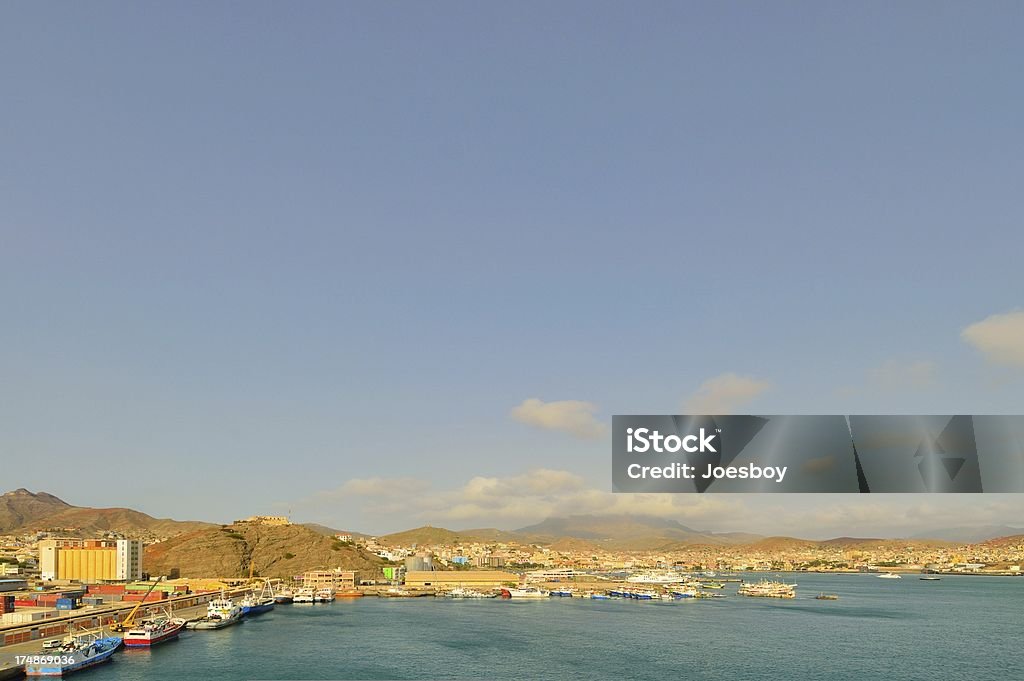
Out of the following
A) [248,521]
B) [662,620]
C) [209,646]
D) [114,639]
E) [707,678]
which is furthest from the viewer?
[248,521]

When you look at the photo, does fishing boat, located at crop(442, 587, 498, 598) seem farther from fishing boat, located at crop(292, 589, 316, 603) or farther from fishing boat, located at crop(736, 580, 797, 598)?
fishing boat, located at crop(736, 580, 797, 598)

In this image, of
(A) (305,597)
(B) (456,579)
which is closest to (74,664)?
(A) (305,597)

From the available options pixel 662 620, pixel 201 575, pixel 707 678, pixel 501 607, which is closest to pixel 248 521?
pixel 201 575

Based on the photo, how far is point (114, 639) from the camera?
5738 centimetres

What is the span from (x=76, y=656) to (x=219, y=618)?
2921cm

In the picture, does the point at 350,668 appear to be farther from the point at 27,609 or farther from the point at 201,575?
the point at 201,575

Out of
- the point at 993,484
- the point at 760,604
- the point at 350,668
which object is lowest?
the point at 760,604

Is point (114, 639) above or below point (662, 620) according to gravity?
above

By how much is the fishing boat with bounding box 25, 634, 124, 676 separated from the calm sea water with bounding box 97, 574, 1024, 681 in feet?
4.07

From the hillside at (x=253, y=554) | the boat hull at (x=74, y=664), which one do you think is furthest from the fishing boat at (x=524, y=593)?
the boat hull at (x=74, y=664)

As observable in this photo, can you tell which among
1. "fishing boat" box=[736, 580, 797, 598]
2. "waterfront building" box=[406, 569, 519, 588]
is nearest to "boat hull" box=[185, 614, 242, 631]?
"waterfront building" box=[406, 569, 519, 588]

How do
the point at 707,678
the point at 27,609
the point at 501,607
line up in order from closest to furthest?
the point at 707,678
the point at 27,609
the point at 501,607

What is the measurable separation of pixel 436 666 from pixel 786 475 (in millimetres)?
37403

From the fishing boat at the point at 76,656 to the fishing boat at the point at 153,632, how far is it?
977 millimetres
